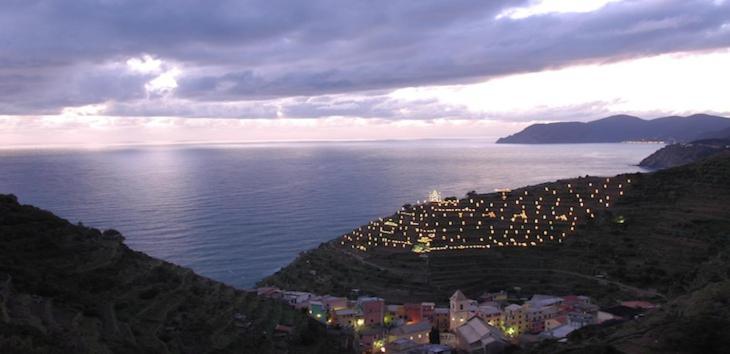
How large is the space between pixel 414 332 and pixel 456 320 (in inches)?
126

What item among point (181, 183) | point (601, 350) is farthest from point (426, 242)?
point (181, 183)

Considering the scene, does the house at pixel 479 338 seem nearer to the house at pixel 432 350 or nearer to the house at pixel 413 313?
the house at pixel 432 350

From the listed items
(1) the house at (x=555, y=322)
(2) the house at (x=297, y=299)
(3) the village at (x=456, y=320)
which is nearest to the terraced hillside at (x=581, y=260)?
(3) the village at (x=456, y=320)

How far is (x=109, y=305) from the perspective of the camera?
63.0 ft

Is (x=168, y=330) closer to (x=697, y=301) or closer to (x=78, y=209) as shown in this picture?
(x=697, y=301)

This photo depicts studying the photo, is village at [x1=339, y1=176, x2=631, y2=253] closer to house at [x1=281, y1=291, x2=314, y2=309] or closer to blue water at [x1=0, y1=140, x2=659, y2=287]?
blue water at [x1=0, y1=140, x2=659, y2=287]

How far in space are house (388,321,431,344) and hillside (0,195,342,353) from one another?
4605mm

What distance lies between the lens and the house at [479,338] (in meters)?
24.8

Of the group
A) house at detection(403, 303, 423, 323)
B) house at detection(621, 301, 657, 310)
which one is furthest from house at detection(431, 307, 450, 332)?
house at detection(621, 301, 657, 310)

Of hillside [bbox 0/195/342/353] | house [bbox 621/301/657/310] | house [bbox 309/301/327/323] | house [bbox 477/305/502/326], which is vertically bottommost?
house [bbox 477/305/502/326]

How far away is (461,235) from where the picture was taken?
51188 millimetres

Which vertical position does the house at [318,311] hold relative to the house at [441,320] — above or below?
above

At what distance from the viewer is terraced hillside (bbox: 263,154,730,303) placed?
37406 millimetres

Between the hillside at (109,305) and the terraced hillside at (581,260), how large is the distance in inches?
617
